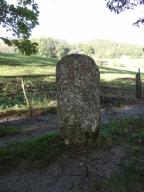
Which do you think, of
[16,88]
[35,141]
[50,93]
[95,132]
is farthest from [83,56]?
[16,88]

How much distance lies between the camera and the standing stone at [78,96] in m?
9.08

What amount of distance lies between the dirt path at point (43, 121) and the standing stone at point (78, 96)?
2373mm

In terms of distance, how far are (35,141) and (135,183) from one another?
339 cm

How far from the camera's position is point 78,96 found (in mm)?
9117

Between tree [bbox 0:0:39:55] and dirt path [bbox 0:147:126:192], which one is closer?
dirt path [bbox 0:147:126:192]

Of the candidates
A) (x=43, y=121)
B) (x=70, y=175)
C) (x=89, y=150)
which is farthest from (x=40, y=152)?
(x=43, y=121)

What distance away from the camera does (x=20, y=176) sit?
8.02 m

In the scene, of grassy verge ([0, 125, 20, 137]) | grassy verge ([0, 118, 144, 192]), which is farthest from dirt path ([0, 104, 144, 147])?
grassy verge ([0, 118, 144, 192])

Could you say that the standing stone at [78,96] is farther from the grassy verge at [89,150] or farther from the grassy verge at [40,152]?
the grassy verge at [89,150]

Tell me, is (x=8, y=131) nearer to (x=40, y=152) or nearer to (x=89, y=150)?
(x=40, y=152)

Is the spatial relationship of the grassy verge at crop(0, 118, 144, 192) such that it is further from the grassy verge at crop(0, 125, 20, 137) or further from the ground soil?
the grassy verge at crop(0, 125, 20, 137)

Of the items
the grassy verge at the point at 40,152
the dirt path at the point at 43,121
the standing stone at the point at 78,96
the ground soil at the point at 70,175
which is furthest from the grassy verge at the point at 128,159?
the dirt path at the point at 43,121

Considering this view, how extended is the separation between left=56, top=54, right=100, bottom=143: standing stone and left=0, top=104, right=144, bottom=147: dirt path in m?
2.37

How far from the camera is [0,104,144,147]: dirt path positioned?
1190 centimetres
